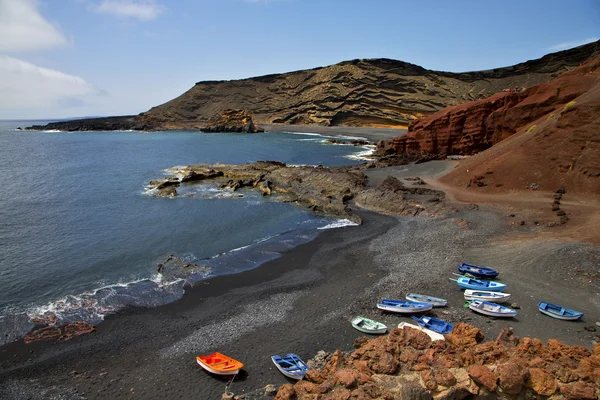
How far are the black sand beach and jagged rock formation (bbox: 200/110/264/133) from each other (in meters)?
101

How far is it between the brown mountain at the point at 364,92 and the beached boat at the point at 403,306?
338ft

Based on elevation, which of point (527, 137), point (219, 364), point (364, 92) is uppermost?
point (364, 92)

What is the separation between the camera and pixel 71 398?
503 inches

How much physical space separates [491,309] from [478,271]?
3843 mm

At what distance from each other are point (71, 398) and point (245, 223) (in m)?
20.1

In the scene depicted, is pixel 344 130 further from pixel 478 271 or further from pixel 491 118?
pixel 478 271

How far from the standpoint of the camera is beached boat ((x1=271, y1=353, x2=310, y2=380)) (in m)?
12.9

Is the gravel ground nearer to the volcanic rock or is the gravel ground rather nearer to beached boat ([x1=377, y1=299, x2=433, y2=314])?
beached boat ([x1=377, y1=299, x2=433, y2=314])

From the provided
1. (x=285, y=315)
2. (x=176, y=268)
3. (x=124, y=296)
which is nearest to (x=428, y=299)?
(x=285, y=315)

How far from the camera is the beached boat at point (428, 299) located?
17.3 metres

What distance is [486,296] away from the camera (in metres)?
17.2

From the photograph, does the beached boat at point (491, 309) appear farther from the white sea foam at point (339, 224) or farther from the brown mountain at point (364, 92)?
the brown mountain at point (364, 92)

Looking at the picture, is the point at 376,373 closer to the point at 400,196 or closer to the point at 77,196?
the point at 400,196

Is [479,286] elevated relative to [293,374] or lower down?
elevated
